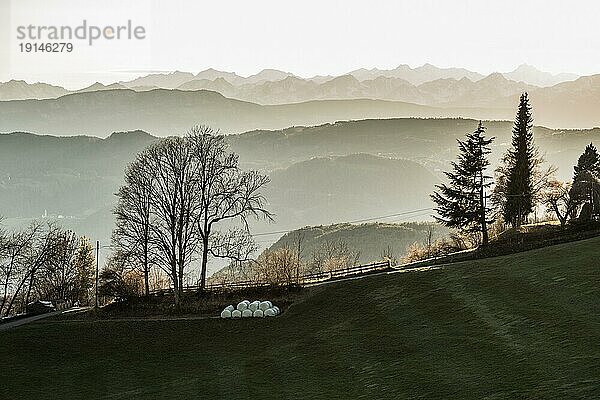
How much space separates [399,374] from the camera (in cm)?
2261

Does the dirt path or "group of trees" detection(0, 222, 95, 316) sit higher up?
"group of trees" detection(0, 222, 95, 316)

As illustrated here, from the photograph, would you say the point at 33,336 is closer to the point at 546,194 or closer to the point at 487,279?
the point at 487,279

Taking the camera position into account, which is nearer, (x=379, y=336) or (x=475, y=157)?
(x=379, y=336)

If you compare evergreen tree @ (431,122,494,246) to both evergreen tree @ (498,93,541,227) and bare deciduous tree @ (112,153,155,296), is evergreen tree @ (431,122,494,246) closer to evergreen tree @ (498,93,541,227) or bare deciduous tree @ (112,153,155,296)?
evergreen tree @ (498,93,541,227)

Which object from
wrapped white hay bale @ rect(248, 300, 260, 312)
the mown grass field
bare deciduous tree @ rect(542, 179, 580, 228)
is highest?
bare deciduous tree @ rect(542, 179, 580, 228)

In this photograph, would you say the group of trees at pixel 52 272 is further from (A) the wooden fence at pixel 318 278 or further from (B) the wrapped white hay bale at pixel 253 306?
(B) the wrapped white hay bale at pixel 253 306

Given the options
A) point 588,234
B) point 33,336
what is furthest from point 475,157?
point 33,336

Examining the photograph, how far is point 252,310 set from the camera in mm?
38375

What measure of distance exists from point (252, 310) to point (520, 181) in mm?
34122

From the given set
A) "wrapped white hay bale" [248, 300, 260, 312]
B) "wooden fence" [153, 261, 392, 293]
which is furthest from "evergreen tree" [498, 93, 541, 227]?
"wrapped white hay bale" [248, 300, 260, 312]

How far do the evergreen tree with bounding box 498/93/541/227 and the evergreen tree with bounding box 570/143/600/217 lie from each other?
13.6ft

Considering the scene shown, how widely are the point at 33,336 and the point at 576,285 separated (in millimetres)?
26027

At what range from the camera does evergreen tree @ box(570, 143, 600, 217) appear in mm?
54562

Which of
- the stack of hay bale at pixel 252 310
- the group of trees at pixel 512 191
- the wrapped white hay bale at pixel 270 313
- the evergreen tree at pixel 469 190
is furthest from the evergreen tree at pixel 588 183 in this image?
the wrapped white hay bale at pixel 270 313
